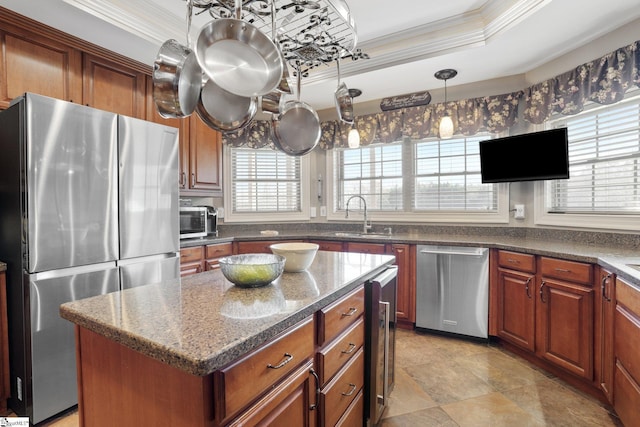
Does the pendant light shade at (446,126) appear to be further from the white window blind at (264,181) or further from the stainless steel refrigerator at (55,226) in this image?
the stainless steel refrigerator at (55,226)

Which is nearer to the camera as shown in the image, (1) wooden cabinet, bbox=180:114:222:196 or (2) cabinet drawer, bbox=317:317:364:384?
(2) cabinet drawer, bbox=317:317:364:384

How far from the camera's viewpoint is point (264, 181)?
167 inches

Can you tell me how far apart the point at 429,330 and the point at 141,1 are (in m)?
3.55

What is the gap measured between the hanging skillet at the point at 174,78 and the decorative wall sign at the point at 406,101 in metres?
2.78

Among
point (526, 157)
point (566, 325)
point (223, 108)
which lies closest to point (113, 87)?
point (223, 108)

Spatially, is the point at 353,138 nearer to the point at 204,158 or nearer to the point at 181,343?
the point at 204,158

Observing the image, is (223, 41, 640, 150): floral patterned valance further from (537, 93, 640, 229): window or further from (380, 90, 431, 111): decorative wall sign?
(537, 93, 640, 229): window

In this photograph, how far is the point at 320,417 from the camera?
1.21 metres

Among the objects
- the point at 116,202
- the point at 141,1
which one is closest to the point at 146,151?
the point at 116,202

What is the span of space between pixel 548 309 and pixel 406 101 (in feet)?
7.82

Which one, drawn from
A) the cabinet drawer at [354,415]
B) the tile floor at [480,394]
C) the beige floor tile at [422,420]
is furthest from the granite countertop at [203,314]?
the tile floor at [480,394]

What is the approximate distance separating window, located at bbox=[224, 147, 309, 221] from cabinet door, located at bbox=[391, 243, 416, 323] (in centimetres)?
154

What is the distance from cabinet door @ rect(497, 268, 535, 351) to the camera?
252 centimetres

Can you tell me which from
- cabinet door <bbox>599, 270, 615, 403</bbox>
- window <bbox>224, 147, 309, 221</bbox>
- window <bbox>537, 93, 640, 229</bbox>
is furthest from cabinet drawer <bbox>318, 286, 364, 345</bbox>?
window <bbox>224, 147, 309, 221</bbox>
